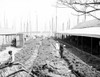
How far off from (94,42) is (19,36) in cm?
1315

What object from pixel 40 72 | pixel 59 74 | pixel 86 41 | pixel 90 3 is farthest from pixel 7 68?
pixel 86 41

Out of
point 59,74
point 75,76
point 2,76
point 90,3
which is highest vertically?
point 90,3

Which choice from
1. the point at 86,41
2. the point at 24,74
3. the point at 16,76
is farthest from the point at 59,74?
the point at 86,41

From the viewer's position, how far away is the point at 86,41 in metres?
19.0

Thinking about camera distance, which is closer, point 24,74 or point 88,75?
point 24,74

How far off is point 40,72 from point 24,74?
116cm

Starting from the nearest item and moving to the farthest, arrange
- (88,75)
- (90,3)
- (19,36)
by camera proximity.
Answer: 1. (88,75)
2. (90,3)
3. (19,36)

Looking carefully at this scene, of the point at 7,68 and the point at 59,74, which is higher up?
the point at 7,68

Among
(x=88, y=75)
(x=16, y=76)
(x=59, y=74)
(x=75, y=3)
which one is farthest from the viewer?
(x=75, y=3)

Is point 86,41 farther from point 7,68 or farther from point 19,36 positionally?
point 7,68

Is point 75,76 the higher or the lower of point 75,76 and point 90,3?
the lower

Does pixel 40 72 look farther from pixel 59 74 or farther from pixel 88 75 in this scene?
pixel 88 75

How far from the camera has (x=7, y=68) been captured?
344 cm

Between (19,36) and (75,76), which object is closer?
(75,76)
